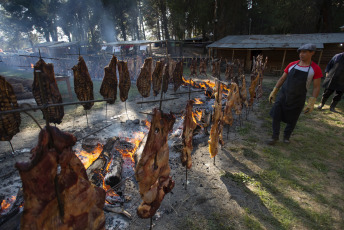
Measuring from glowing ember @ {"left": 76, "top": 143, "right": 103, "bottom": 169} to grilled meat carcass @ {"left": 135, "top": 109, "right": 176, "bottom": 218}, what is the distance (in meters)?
2.74

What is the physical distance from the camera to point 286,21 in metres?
25.7

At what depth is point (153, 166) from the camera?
253 centimetres

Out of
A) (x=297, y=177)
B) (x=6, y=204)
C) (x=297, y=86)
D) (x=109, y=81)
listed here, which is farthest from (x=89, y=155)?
(x=297, y=86)

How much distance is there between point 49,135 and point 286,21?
3249cm

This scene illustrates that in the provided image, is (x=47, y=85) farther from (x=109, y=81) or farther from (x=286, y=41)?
(x=286, y=41)

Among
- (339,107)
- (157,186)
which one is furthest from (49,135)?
(339,107)

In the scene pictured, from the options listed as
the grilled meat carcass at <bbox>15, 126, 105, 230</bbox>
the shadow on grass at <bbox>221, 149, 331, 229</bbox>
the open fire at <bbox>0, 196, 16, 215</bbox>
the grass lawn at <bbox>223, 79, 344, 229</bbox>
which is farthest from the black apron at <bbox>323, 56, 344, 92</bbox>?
the open fire at <bbox>0, 196, 16, 215</bbox>

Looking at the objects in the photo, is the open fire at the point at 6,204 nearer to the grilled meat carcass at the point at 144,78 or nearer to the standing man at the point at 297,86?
the grilled meat carcass at the point at 144,78

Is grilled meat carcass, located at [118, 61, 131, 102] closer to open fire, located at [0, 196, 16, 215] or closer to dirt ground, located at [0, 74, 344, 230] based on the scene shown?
dirt ground, located at [0, 74, 344, 230]

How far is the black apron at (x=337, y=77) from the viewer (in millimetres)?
7700

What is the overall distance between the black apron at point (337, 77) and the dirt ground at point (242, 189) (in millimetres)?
2939

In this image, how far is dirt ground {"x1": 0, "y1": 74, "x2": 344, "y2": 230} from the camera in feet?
10.5

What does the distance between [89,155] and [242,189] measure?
3.93 meters

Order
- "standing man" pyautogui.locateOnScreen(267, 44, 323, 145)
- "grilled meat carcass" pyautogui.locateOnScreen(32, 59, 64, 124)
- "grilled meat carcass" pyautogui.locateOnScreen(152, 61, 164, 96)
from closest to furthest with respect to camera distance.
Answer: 1. "grilled meat carcass" pyautogui.locateOnScreen(32, 59, 64, 124)
2. "standing man" pyautogui.locateOnScreen(267, 44, 323, 145)
3. "grilled meat carcass" pyautogui.locateOnScreen(152, 61, 164, 96)
